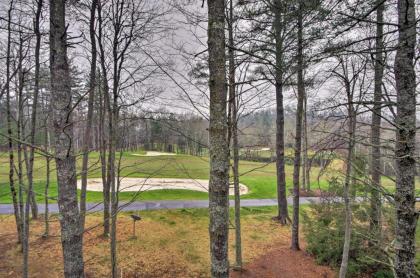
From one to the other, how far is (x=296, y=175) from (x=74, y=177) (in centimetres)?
656

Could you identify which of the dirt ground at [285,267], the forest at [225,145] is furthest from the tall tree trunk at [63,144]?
the dirt ground at [285,267]

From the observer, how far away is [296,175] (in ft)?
24.9

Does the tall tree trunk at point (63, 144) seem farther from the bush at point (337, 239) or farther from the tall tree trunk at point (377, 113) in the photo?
the bush at point (337, 239)

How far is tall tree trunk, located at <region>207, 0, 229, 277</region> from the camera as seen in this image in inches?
70.7

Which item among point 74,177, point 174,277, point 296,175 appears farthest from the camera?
point 296,175

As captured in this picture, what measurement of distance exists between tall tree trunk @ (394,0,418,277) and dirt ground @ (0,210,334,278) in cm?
469

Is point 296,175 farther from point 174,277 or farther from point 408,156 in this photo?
point 408,156

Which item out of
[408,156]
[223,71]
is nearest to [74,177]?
[223,71]

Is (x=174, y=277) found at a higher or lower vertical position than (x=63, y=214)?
lower

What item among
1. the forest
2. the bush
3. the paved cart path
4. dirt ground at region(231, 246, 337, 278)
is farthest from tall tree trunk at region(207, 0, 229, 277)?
the paved cart path

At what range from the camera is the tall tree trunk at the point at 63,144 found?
2141mm

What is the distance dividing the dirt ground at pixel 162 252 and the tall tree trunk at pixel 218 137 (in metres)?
4.69

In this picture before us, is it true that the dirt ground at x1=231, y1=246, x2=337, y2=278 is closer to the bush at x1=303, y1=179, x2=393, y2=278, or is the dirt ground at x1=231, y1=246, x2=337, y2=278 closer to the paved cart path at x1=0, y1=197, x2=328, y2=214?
the bush at x1=303, y1=179, x2=393, y2=278

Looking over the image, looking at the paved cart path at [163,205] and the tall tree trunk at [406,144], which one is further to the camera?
the paved cart path at [163,205]
